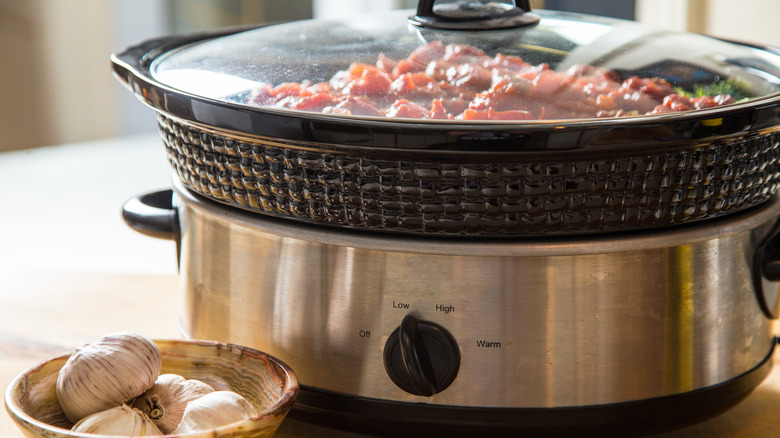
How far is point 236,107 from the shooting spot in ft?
2.25

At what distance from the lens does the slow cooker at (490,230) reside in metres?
0.66

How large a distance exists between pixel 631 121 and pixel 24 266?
962mm

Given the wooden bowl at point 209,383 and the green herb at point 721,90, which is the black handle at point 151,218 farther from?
the green herb at point 721,90

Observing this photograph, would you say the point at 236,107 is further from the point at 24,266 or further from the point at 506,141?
the point at 24,266

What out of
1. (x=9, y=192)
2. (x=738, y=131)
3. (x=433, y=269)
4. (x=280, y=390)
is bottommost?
(x=9, y=192)

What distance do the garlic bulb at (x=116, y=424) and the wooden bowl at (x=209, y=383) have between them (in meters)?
0.03

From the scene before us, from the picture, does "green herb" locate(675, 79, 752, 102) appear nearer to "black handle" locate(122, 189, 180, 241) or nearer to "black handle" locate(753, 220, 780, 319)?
"black handle" locate(753, 220, 780, 319)

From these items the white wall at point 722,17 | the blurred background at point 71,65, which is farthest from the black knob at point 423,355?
the blurred background at point 71,65

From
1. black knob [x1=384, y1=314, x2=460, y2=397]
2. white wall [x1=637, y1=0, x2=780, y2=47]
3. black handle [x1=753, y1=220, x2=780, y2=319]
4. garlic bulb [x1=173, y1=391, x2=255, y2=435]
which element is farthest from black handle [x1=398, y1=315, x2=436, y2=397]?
white wall [x1=637, y1=0, x2=780, y2=47]

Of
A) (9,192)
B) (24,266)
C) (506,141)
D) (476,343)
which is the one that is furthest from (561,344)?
(9,192)

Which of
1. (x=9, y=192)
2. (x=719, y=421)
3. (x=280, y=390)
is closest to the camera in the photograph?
(x=280, y=390)

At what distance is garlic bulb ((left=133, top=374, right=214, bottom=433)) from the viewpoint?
0.71 metres

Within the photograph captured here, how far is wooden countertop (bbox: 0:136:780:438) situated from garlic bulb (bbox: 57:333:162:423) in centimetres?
18

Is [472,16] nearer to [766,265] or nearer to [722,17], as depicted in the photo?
[766,265]
